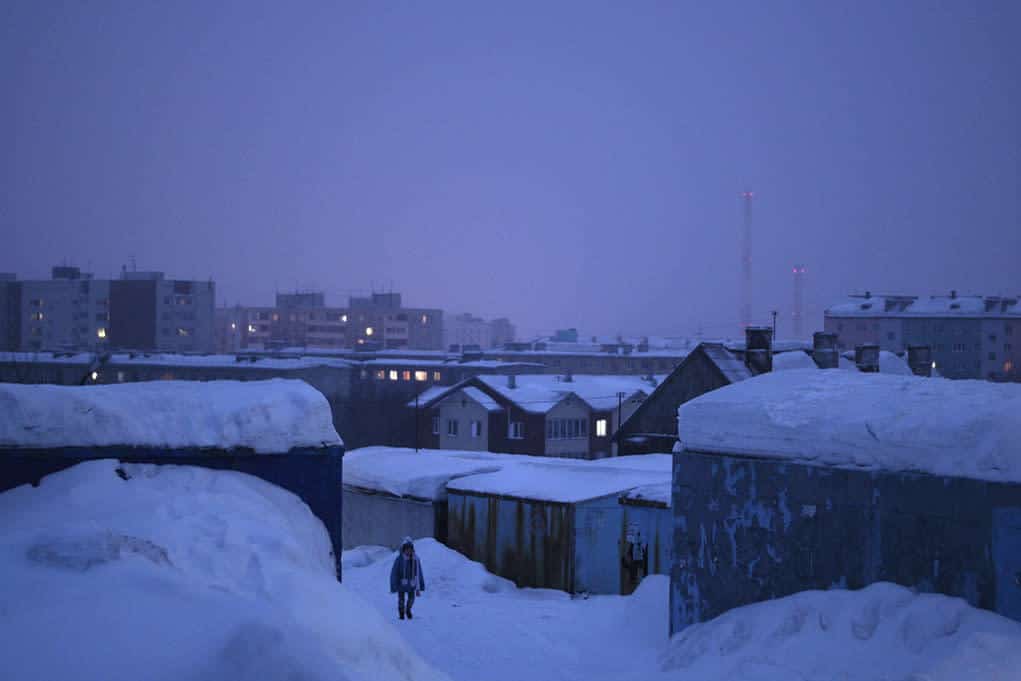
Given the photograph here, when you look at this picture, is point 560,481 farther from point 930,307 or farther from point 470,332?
point 470,332

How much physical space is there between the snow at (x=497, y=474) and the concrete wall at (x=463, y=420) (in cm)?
2023

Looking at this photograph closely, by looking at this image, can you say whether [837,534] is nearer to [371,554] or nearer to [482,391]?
[371,554]

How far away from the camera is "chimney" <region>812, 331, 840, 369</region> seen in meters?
30.3

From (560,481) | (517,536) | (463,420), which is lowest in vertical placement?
(463,420)

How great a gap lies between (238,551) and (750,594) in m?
6.93

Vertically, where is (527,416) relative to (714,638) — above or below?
below

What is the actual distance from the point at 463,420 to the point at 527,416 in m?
4.23

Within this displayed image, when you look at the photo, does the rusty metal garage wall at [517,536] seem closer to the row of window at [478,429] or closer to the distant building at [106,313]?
the row of window at [478,429]

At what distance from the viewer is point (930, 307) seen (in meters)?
89.2

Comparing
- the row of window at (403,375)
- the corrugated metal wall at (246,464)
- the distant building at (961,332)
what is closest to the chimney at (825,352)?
the corrugated metal wall at (246,464)

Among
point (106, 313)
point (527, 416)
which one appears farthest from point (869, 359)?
point (106, 313)

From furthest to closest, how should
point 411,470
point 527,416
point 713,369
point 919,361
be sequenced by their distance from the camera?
point 527,416 → point 919,361 → point 713,369 → point 411,470

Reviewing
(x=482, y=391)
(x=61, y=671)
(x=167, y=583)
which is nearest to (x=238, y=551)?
(x=167, y=583)

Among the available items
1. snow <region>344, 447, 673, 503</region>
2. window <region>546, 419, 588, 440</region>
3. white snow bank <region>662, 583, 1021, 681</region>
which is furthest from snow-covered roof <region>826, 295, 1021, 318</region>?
white snow bank <region>662, 583, 1021, 681</region>
